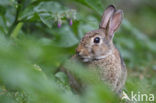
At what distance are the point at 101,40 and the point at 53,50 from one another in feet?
5.99

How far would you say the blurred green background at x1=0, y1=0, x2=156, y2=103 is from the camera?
1311mm

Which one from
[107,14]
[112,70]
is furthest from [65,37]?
[112,70]

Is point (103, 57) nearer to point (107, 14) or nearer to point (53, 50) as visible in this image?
point (107, 14)

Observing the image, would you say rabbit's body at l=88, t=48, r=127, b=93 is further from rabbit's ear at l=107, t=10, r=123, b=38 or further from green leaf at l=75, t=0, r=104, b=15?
green leaf at l=75, t=0, r=104, b=15

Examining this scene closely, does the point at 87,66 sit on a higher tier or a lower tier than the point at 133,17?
lower

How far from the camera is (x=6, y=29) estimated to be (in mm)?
3795

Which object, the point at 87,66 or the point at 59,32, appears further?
the point at 59,32

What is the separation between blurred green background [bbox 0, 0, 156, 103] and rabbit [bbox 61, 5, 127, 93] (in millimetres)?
149

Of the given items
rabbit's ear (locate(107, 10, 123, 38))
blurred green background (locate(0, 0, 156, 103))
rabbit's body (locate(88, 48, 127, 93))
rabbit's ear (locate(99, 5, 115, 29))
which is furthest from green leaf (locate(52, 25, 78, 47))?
rabbit's body (locate(88, 48, 127, 93))

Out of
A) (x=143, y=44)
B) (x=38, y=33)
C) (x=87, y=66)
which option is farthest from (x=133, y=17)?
(x=87, y=66)

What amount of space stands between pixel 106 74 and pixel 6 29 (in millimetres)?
1208

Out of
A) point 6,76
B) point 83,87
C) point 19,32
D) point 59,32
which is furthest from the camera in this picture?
point 59,32

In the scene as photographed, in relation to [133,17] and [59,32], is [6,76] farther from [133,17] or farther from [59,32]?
[133,17]

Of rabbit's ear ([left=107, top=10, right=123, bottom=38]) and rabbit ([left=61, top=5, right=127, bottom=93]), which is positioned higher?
rabbit's ear ([left=107, top=10, right=123, bottom=38])
